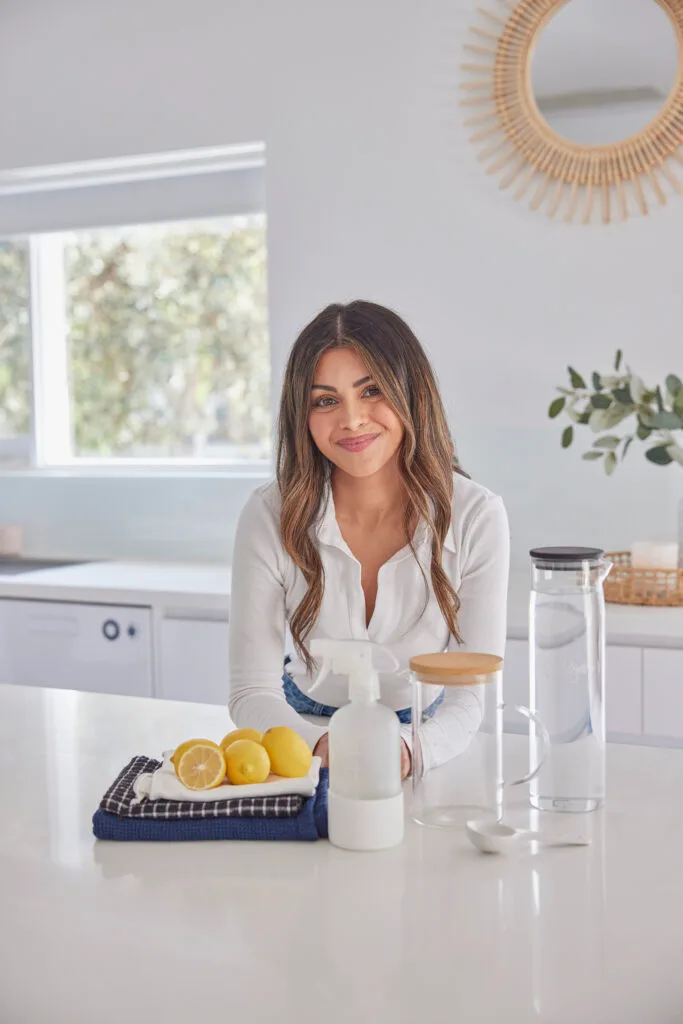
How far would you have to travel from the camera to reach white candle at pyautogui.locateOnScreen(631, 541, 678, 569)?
2.57 meters

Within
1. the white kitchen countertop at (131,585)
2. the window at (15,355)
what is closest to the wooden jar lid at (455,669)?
the white kitchen countertop at (131,585)

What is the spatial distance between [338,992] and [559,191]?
2.51 meters

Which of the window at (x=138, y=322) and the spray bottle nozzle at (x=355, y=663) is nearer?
the spray bottle nozzle at (x=355, y=663)

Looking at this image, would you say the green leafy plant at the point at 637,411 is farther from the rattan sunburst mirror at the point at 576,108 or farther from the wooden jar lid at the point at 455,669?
the wooden jar lid at the point at 455,669

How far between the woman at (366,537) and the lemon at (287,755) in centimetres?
43

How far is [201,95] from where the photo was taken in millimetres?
3354

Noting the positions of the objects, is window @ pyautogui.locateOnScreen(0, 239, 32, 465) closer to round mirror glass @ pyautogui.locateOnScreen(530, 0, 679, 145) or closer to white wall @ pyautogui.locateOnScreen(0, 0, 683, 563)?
white wall @ pyautogui.locateOnScreen(0, 0, 683, 563)

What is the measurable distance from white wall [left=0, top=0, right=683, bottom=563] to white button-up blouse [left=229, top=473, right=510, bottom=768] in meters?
1.28

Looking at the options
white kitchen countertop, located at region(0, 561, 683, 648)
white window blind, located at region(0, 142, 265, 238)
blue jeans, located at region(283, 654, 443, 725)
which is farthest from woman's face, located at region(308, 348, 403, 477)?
white window blind, located at region(0, 142, 265, 238)

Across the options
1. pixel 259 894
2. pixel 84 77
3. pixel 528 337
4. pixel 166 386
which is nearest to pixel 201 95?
pixel 84 77

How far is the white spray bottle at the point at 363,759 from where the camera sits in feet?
3.59

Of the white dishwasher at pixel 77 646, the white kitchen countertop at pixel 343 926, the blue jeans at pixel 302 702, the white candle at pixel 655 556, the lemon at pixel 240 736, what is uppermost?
the white candle at pixel 655 556

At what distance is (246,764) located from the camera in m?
1.19

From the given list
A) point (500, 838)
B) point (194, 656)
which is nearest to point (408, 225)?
point (194, 656)
